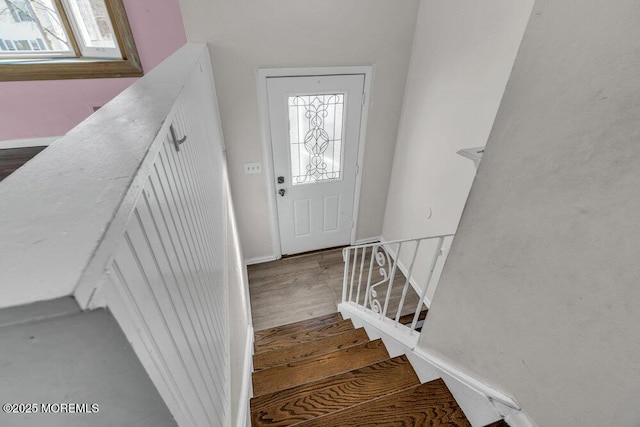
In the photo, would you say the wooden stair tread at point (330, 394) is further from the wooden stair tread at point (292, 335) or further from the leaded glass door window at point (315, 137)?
the leaded glass door window at point (315, 137)

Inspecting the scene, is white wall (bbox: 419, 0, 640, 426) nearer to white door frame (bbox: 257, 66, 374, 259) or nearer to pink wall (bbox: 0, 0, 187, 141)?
white door frame (bbox: 257, 66, 374, 259)

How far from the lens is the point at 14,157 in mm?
2971

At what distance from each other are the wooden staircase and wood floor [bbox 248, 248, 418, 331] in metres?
0.70

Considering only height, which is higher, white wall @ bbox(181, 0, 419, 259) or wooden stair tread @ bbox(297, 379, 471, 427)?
white wall @ bbox(181, 0, 419, 259)

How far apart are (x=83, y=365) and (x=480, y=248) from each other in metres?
1.04

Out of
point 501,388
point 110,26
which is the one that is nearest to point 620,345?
point 501,388

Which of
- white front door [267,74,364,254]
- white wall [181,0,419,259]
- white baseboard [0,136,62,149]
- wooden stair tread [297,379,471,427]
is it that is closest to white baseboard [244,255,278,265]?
white front door [267,74,364,254]

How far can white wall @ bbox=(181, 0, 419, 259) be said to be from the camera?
2.10m

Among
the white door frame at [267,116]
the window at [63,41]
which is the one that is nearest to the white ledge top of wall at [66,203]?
the white door frame at [267,116]

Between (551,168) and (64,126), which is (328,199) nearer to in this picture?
(551,168)

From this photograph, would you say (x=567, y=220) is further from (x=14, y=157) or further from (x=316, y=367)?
(x=14, y=157)

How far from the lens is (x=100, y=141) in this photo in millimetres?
427

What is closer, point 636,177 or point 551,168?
point 636,177

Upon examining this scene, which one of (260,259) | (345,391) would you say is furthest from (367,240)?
(345,391)
